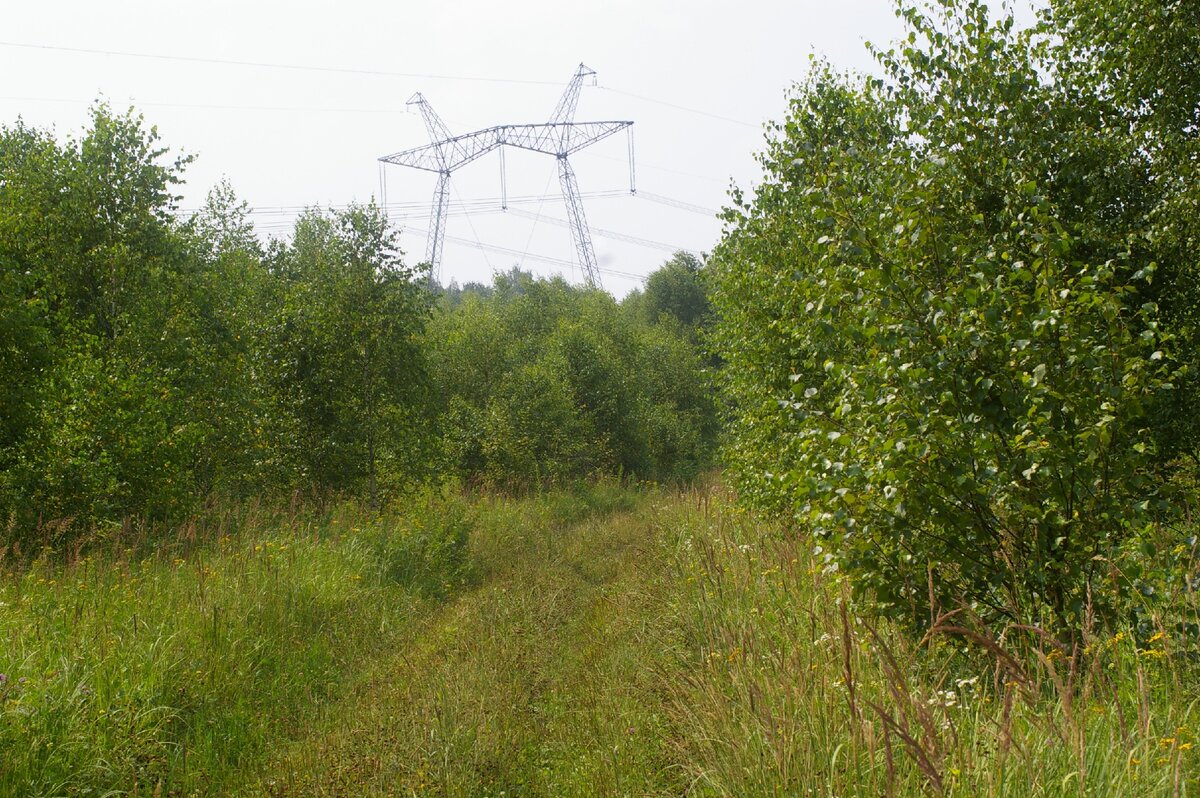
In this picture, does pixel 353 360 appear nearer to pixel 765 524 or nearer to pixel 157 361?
pixel 157 361

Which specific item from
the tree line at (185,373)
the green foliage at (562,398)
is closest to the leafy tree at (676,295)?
the green foliage at (562,398)

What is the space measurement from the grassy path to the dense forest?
0.12 ft

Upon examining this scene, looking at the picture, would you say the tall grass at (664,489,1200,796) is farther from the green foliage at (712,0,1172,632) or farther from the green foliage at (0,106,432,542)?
the green foliage at (0,106,432,542)

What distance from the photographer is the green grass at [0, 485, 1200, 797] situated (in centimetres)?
294

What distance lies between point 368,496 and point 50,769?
11.4 metres

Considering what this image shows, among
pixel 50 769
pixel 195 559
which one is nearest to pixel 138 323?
pixel 195 559

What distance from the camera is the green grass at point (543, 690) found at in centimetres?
294

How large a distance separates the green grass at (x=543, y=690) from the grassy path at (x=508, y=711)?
2 cm

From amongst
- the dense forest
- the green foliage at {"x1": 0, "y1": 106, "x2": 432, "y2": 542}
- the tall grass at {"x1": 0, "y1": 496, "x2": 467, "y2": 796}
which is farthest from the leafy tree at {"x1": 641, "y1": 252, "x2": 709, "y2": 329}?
the tall grass at {"x1": 0, "y1": 496, "x2": 467, "y2": 796}

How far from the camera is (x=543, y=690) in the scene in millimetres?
6340

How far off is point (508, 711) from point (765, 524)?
547 cm

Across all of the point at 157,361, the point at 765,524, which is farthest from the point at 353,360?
the point at 765,524

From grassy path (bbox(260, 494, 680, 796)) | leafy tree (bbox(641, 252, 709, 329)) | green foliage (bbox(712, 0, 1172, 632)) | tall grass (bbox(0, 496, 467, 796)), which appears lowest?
grassy path (bbox(260, 494, 680, 796))

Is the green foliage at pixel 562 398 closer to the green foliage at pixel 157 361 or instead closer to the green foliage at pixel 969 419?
the green foliage at pixel 157 361
